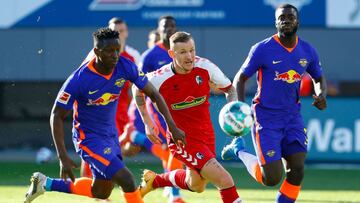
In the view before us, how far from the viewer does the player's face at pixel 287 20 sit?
9.92 m

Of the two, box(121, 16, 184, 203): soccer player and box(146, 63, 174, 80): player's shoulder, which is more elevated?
box(146, 63, 174, 80): player's shoulder

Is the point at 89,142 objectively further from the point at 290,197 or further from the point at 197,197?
the point at 197,197

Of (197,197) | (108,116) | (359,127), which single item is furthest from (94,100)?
(359,127)

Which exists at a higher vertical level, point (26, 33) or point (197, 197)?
point (26, 33)

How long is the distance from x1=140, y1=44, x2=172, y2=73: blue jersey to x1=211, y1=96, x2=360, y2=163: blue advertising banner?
3.35m

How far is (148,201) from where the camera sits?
11898mm

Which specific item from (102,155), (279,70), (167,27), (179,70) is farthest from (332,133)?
(102,155)

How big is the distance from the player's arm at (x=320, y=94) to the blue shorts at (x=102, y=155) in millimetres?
1987

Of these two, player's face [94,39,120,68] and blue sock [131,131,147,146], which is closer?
player's face [94,39,120,68]

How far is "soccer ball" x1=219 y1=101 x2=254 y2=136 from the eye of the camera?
31.3 feet

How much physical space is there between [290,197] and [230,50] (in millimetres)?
8133

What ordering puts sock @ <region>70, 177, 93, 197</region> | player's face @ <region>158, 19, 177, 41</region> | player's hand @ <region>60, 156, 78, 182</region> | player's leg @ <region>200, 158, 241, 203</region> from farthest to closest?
player's face @ <region>158, 19, 177, 41</region> → sock @ <region>70, 177, 93, 197</region> → player's leg @ <region>200, 158, 241, 203</region> → player's hand @ <region>60, 156, 78, 182</region>

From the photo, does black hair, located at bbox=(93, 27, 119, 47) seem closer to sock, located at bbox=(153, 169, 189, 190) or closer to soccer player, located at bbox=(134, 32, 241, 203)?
soccer player, located at bbox=(134, 32, 241, 203)

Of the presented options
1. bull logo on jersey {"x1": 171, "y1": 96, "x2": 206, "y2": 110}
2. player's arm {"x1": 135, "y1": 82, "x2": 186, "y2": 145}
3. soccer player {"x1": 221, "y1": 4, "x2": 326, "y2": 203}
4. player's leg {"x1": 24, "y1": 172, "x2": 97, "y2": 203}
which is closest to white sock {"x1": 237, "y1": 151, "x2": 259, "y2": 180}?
soccer player {"x1": 221, "y1": 4, "x2": 326, "y2": 203}
